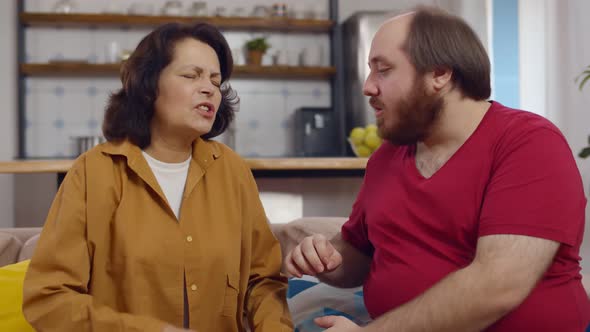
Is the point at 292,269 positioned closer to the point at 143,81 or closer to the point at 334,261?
the point at 334,261

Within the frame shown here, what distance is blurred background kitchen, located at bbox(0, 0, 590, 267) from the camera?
4.36 metres

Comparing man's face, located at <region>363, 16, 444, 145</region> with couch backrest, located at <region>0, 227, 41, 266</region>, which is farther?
couch backrest, located at <region>0, 227, 41, 266</region>

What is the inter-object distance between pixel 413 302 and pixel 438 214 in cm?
19

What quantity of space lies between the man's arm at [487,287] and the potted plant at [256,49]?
3975 mm

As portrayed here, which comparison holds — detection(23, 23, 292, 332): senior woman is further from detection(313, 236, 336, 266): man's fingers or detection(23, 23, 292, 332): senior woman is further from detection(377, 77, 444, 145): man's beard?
detection(377, 77, 444, 145): man's beard

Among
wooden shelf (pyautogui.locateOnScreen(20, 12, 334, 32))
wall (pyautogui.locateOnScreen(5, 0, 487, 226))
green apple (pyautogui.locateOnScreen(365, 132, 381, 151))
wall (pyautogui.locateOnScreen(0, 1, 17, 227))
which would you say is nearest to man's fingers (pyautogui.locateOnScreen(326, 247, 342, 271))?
green apple (pyautogui.locateOnScreen(365, 132, 381, 151))

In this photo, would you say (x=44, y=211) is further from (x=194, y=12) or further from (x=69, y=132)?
(x=194, y=12)

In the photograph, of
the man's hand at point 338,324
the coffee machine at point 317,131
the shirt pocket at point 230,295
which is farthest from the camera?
the coffee machine at point 317,131

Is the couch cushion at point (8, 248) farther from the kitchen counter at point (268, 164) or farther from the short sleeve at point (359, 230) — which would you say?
the kitchen counter at point (268, 164)

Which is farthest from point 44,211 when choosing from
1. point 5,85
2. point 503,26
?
point 503,26

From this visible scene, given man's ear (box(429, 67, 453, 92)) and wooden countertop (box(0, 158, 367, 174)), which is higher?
man's ear (box(429, 67, 453, 92))

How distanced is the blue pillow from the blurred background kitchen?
2.54 m

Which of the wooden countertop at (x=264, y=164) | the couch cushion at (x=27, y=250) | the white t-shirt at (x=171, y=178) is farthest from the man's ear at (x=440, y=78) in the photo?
the wooden countertop at (x=264, y=164)

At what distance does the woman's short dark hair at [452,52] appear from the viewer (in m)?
1.23
